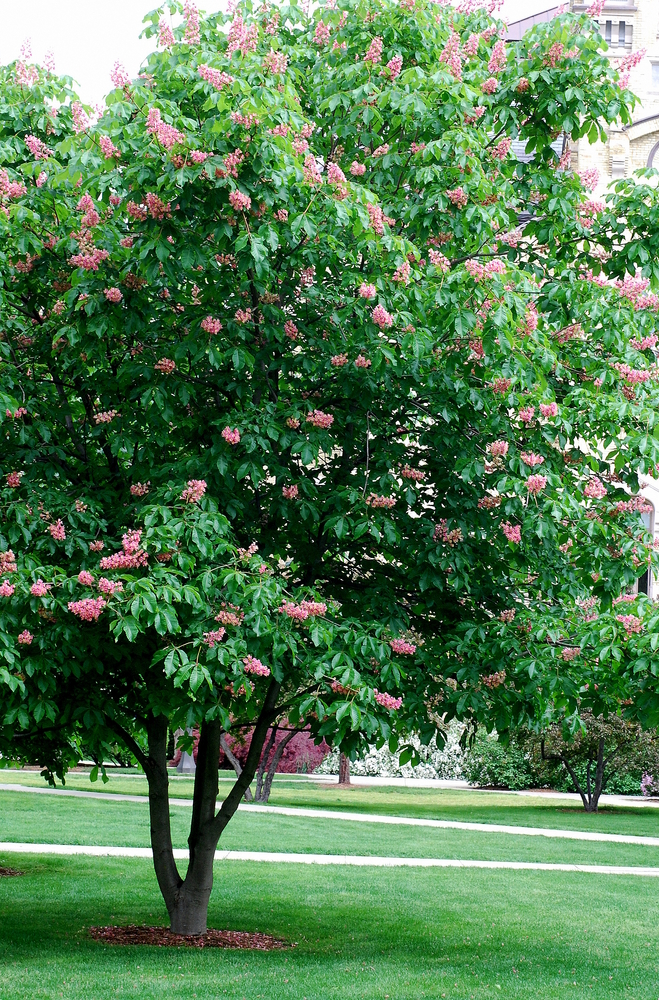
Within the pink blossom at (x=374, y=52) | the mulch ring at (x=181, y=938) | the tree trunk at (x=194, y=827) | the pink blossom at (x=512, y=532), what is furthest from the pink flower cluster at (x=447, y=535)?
the mulch ring at (x=181, y=938)

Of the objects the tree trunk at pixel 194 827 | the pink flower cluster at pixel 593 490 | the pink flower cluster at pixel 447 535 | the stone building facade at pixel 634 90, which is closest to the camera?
the pink flower cluster at pixel 447 535

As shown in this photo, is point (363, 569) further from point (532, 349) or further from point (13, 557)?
point (13, 557)

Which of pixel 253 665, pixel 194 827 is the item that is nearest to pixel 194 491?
pixel 253 665

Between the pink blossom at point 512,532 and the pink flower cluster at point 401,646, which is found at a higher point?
the pink blossom at point 512,532

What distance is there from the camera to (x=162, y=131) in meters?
7.16

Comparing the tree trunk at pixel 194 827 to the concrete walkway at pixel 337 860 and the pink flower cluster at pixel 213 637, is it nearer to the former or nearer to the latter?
the pink flower cluster at pixel 213 637

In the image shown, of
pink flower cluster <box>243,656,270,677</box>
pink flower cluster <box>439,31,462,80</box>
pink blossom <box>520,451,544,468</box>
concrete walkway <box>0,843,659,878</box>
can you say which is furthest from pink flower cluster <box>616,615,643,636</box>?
concrete walkway <box>0,843,659,878</box>

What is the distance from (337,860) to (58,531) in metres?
11.8

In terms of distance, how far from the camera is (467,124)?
911cm

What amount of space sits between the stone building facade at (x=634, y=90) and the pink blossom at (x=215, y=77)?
31539mm

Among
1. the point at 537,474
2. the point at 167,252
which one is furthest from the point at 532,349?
the point at 167,252

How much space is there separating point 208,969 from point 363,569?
3.65 m

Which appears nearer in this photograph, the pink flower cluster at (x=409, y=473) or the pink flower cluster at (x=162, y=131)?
the pink flower cluster at (x=162, y=131)

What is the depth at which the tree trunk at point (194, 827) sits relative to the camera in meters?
10.7
